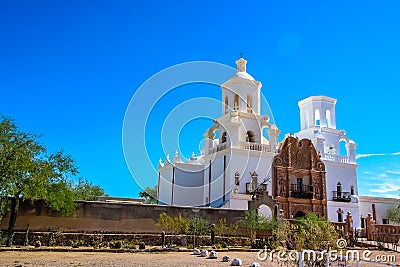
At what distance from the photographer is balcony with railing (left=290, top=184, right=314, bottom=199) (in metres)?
34.8

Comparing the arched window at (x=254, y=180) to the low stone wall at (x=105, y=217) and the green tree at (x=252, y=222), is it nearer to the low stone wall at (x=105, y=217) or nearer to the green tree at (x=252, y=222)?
the low stone wall at (x=105, y=217)

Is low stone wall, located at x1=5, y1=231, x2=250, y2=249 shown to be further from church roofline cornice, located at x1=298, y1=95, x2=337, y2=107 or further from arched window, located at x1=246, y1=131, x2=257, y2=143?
church roofline cornice, located at x1=298, y1=95, x2=337, y2=107

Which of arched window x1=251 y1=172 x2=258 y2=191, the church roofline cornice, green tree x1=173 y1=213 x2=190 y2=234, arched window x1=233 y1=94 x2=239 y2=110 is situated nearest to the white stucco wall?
the church roofline cornice

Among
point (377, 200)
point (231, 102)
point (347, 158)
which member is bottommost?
point (377, 200)

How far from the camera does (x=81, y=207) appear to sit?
23.1 m

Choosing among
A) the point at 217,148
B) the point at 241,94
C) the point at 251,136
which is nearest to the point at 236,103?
the point at 241,94

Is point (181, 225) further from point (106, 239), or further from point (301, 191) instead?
point (301, 191)

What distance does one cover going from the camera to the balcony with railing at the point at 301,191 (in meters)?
34.8

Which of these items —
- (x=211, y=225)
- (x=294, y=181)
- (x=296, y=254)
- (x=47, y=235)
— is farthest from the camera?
(x=294, y=181)

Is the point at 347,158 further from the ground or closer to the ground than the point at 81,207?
further from the ground

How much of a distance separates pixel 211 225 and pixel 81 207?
7.76 m

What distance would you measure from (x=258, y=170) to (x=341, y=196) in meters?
9.33

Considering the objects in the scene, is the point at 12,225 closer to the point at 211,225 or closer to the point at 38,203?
the point at 38,203

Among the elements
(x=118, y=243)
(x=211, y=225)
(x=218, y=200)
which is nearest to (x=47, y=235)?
(x=118, y=243)
